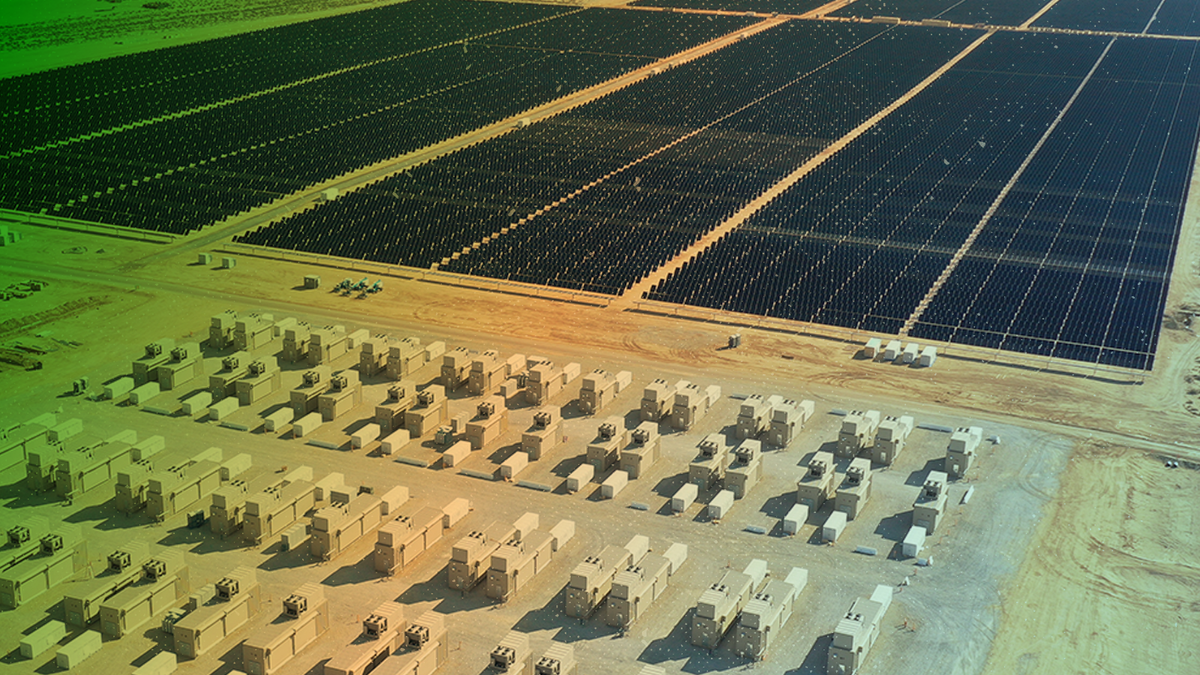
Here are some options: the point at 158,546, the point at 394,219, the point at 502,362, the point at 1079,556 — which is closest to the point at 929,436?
the point at 1079,556

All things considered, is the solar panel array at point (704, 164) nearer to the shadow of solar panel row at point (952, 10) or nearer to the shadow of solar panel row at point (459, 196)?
the shadow of solar panel row at point (459, 196)

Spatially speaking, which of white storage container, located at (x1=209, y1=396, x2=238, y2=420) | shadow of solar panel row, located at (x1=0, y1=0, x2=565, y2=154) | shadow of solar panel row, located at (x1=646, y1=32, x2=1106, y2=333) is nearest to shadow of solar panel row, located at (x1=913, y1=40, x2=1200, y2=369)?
shadow of solar panel row, located at (x1=646, y1=32, x2=1106, y2=333)

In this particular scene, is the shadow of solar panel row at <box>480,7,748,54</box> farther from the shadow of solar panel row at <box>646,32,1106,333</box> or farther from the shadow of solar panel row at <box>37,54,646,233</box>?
the shadow of solar panel row at <box>646,32,1106,333</box>

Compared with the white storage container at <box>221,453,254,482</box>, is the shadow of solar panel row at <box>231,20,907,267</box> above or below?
above

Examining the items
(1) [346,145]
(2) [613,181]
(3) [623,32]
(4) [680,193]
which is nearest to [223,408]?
(4) [680,193]

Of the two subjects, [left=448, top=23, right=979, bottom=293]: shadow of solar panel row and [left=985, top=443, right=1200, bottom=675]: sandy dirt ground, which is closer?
[left=985, top=443, right=1200, bottom=675]: sandy dirt ground
